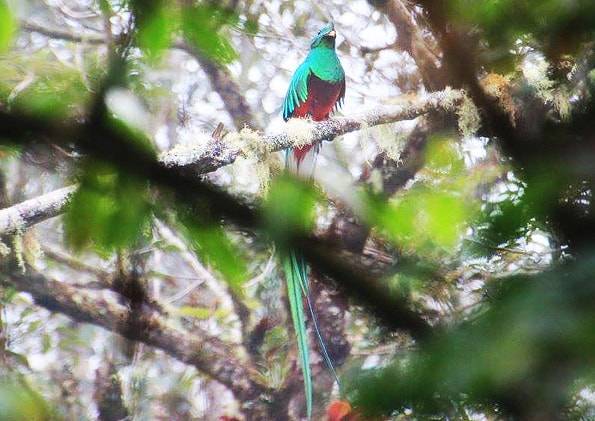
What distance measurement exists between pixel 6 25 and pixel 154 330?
1.33 m

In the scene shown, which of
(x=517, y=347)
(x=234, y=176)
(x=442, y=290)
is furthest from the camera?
(x=234, y=176)

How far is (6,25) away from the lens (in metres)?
0.34

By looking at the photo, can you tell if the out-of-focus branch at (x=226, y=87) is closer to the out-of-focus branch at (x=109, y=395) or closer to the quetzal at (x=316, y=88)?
the quetzal at (x=316, y=88)

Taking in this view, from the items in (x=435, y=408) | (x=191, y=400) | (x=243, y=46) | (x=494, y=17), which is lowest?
(x=435, y=408)

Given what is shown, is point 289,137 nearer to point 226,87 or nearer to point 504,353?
point 226,87

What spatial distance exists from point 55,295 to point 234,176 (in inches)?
21.8

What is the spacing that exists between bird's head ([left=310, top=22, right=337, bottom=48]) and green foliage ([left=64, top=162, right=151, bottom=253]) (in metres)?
1.45

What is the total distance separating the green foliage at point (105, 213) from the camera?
12.6 inches

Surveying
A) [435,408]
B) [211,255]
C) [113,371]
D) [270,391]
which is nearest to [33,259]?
[113,371]

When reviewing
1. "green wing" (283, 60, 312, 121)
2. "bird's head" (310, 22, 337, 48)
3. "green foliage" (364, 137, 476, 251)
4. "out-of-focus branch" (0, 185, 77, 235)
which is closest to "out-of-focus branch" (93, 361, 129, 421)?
"out-of-focus branch" (0, 185, 77, 235)

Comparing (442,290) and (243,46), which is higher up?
(243,46)

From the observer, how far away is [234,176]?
1487 millimetres

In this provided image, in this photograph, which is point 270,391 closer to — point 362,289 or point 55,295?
point 55,295

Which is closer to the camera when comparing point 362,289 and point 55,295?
point 362,289
